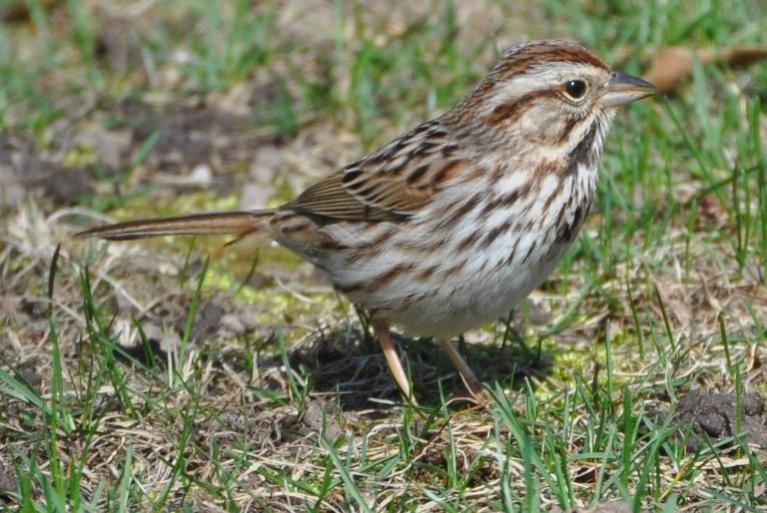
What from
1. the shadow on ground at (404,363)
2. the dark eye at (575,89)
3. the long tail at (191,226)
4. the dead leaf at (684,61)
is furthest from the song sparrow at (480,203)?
the dead leaf at (684,61)

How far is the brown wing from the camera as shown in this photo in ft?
17.5

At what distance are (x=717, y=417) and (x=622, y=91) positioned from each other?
129 centimetres

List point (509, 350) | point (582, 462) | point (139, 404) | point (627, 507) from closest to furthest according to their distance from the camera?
point (627, 507) → point (582, 462) → point (139, 404) → point (509, 350)

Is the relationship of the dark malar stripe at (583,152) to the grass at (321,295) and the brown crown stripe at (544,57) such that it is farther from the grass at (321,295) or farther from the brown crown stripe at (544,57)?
the grass at (321,295)

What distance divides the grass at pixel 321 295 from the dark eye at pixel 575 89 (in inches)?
38.1

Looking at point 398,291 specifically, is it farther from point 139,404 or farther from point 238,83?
point 238,83

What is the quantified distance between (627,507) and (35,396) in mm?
2109

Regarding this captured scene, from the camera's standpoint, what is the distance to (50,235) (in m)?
6.75

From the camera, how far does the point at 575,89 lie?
525 centimetres

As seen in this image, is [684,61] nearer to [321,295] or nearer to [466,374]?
[321,295]

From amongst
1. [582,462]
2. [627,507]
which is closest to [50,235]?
[582,462]

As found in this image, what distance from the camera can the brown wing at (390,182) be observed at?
5.32m

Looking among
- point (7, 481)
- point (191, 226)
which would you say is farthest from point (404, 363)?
point (7, 481)

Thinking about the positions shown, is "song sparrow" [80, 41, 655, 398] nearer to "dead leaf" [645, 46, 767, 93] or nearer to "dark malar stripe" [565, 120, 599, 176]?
"dark malar stripe" [565, 120, 599, 176]
